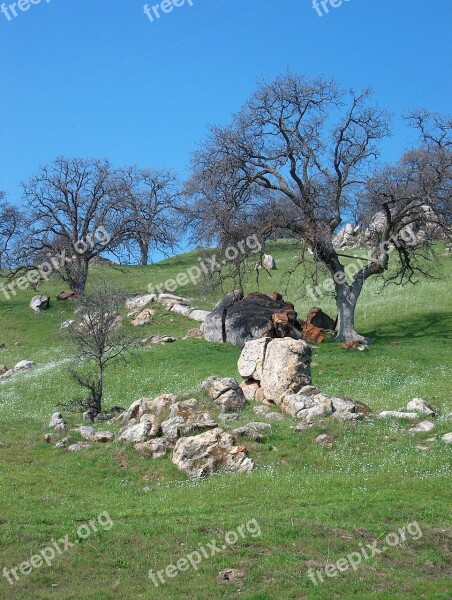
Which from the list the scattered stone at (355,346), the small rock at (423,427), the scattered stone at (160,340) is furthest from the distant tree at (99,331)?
the small rock at (423,427)

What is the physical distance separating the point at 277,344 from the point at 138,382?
9.70 meters

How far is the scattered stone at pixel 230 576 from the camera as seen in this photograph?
14550 millimetres

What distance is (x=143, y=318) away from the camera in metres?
52.5

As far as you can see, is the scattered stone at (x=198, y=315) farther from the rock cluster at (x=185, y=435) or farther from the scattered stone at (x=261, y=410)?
the scattered stone at (x=261, y=410)

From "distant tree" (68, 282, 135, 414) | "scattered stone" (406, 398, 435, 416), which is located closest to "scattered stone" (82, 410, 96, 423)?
"distant tree" (68, 282, 135, 414)

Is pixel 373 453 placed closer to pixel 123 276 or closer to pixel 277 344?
pixel 277 344

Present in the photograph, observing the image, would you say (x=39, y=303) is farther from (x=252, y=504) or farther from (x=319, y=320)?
(x=252, y=504)

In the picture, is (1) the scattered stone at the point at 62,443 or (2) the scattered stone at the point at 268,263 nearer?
(1) the scattered stone at the point at 62,443

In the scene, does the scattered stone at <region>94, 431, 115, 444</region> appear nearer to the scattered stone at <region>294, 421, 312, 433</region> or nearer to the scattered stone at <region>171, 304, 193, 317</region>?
the scattered stone at <region>294, 421, 312, 433</region>

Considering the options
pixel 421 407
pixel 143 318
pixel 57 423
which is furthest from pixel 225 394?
pixel 143 318

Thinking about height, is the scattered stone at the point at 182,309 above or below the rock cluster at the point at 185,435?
below

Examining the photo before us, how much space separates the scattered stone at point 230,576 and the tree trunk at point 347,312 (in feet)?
95.4

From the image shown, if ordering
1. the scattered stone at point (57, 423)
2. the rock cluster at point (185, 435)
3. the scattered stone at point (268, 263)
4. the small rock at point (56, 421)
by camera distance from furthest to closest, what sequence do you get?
1. the scattered stone at point (268, 263)
2. the small rock at point (56, 421)
3. the scattered stone at point (57, 423)
4. the rock cluster at point (185, 435)

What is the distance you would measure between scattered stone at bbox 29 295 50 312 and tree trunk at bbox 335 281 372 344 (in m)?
26.4
